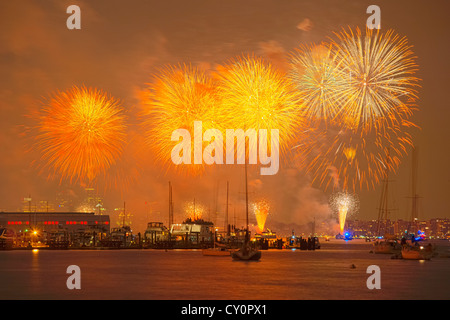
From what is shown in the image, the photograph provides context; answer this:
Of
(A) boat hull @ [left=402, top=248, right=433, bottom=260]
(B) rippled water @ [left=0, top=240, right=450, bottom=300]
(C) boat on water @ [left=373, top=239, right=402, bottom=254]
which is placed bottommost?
(C) boat on water @ [left=373, top=239, right=402, bottom=254]

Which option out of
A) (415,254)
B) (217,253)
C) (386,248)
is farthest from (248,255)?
(386,248)

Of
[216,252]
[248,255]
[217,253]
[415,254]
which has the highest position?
[248,255]

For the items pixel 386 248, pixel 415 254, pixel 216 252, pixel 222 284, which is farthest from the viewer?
pixel 386 248

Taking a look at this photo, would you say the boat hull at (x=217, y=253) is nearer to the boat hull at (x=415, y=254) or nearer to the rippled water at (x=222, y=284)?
the boat hull at (x=415, y=254)

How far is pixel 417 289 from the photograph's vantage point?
66750 mm

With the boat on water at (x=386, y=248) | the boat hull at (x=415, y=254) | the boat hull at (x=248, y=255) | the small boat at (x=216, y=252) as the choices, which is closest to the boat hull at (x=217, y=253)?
the small boat at (x=216, y=252)

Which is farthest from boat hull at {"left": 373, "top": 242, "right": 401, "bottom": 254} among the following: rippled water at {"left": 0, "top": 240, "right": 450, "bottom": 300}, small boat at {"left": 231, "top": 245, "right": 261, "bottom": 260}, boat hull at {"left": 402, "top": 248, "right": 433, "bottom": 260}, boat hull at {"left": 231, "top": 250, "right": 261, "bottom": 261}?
rippled water at {"left": 0, "top": 240, "right": 450, "bottom": 300}

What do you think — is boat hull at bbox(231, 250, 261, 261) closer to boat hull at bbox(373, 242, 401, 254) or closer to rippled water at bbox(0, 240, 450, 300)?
rippled water at bbox(0, 240, 450, 300)

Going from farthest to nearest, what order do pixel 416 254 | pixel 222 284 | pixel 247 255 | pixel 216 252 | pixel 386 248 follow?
pixel 386 248
pixel 216 252
pixel 416 254
pixel 247 255
pixel 222 284

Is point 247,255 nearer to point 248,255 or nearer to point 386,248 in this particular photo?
point 248,255
